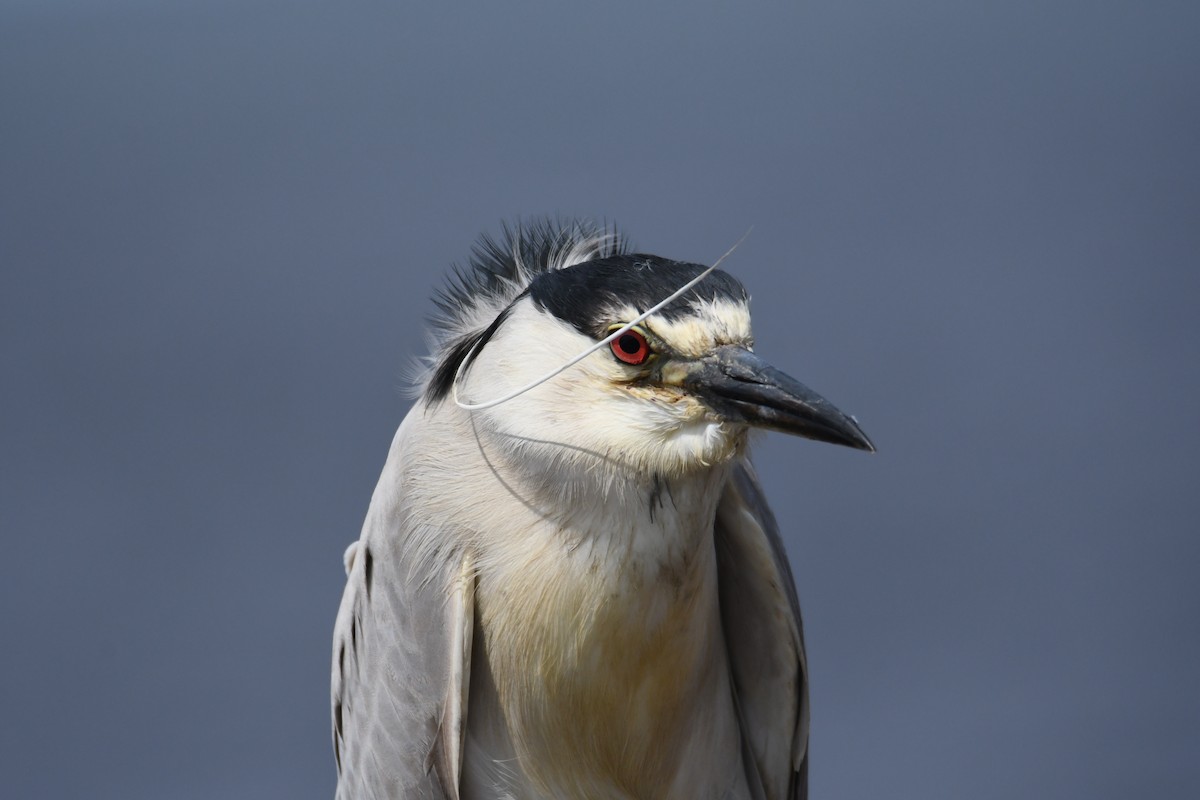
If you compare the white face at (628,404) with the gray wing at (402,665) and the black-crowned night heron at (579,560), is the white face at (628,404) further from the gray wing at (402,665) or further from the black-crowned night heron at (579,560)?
the gray wing at (402,665)

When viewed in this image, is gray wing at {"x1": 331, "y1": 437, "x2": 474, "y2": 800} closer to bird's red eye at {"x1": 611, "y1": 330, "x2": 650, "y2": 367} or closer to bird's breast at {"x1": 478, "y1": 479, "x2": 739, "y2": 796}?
bird's breast at {"x1": 478, "y1": 479, "x2": 739, "y2": 796}

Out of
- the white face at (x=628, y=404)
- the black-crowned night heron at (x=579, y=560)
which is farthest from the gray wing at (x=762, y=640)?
the white face at (x=628, y=404)

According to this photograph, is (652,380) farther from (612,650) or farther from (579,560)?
(612,650)

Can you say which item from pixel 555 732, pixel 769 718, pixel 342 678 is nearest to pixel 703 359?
pixel 555 732

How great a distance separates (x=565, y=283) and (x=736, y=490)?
1.28 feet

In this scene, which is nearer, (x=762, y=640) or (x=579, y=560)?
(x=579, y=560)

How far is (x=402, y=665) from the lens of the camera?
5.34ft

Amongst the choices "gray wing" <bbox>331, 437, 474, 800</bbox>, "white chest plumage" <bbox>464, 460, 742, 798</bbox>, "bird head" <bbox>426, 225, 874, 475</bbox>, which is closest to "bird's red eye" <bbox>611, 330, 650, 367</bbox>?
"bird head" <bbox>426, 225, 874, 475</bbox>

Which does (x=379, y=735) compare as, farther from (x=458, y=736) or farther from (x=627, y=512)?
(x=627, y=512)

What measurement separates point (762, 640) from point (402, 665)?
46cm

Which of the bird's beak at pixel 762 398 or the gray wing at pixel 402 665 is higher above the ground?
the bird's beak at pixel 762 398

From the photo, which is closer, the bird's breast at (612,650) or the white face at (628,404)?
the white face at (628,404)

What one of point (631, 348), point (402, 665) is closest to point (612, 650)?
point (402, 665)

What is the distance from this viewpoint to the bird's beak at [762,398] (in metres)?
1.31
